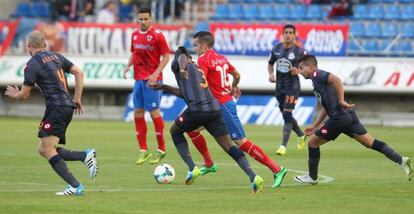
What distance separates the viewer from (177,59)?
1398cm

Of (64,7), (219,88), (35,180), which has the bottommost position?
(64,7)

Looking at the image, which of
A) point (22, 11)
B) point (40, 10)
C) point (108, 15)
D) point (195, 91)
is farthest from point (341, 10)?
point (195, 91)

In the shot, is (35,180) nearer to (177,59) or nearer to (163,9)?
(177,59)

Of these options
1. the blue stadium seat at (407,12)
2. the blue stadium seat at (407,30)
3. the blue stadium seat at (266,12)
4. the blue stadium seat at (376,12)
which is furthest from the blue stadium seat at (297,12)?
the blue stadium seat at (407,30)

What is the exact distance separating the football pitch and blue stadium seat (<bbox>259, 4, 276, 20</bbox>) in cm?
1242

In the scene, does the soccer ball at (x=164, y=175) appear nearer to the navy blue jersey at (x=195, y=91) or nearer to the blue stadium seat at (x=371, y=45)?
the navy blue jersey at (x=195, y=91)

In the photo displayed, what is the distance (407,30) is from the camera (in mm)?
32562

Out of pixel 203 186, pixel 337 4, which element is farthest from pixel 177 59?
pixel 337 4

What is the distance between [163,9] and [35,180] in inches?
842

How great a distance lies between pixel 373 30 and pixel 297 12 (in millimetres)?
2911

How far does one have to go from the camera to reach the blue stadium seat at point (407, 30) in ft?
106

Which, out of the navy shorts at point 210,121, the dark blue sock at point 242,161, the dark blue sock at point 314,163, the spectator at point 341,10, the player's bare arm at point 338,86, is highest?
the player's bare arm at point 338,86

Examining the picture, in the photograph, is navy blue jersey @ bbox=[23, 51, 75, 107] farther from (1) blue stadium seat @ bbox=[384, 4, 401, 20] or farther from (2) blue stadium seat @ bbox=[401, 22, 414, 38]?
(1) blue stadium seat @ bbox=[384, 4, 401, 20]

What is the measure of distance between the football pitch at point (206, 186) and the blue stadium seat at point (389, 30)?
1023 cm
